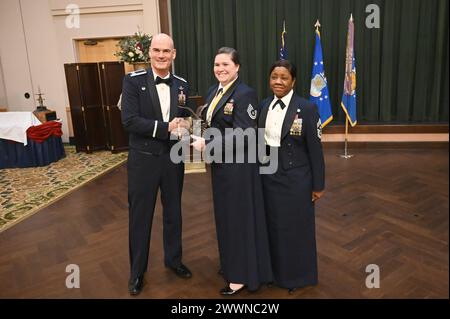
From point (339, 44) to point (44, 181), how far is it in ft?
18.2

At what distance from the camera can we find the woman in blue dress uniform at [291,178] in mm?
2262

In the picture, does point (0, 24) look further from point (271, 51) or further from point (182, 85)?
point (182, 85)

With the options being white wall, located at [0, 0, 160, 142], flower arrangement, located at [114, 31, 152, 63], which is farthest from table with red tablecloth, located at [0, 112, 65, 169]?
white wall, located at [0, 0, 160, 142]

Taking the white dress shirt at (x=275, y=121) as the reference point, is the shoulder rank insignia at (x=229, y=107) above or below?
above

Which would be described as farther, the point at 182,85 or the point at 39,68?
the point at 39,68

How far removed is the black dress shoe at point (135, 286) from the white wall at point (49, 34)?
5873mm

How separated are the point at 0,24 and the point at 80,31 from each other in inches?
68.6

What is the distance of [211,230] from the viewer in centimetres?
360

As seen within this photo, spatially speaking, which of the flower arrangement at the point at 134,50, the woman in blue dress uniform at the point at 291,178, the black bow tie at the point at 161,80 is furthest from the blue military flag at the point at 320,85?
the black bow tie at the point at 161,80

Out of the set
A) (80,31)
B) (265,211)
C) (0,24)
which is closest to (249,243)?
(265,211)

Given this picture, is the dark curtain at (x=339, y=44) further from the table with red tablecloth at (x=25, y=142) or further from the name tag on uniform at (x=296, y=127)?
the name tag on uniform at (x=296, y=127)

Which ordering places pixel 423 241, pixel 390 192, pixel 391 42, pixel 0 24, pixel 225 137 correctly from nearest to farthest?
pixel 225 137 < pixel 423 241 < pixel 390 192 < pixel 391 42 < pixel 0 24

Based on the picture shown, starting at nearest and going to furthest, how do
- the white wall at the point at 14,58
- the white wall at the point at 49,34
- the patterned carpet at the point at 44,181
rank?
the patterned carpet at the point at 44,181
the white wall at the point at 49,34
the white wall at the point at 14,58

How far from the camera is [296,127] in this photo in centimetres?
226
